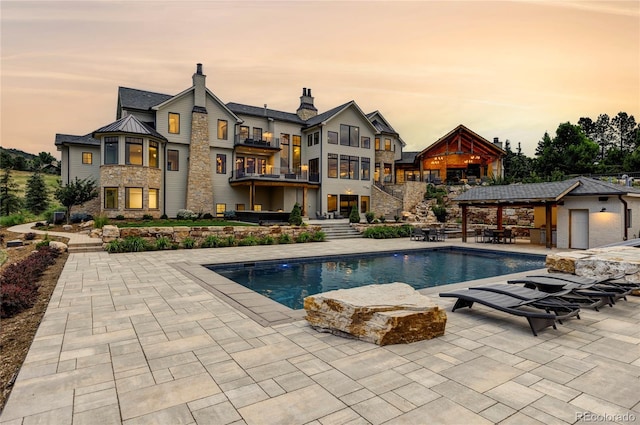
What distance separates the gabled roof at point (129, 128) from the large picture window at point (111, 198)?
11.7ft

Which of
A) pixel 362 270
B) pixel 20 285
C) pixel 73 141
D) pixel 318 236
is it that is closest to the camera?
pixel 20 285

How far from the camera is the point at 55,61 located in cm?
1541

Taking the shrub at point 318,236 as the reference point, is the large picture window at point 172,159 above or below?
above

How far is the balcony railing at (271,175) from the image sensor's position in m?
23.8

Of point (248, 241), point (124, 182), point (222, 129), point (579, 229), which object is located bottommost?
point (248, 241)

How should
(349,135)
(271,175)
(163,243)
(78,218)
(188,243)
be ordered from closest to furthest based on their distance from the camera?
(163,243) → (188,243) → (78,218) → (271,175) → (349,135)

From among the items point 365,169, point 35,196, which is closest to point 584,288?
point 365,169

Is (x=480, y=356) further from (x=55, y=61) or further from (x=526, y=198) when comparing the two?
(x=55, y=61)

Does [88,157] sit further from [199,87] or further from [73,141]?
[199,87]

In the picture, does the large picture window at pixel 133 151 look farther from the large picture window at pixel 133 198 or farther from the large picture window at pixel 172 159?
the large picture window at pixel 172 159

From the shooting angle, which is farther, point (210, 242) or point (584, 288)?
point (210, 242)

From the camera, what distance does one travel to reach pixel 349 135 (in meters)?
28.6

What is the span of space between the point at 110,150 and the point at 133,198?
3272mm

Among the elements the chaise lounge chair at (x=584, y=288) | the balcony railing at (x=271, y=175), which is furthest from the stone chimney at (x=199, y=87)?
the chaise lounge chair at (x=584, y=288)
